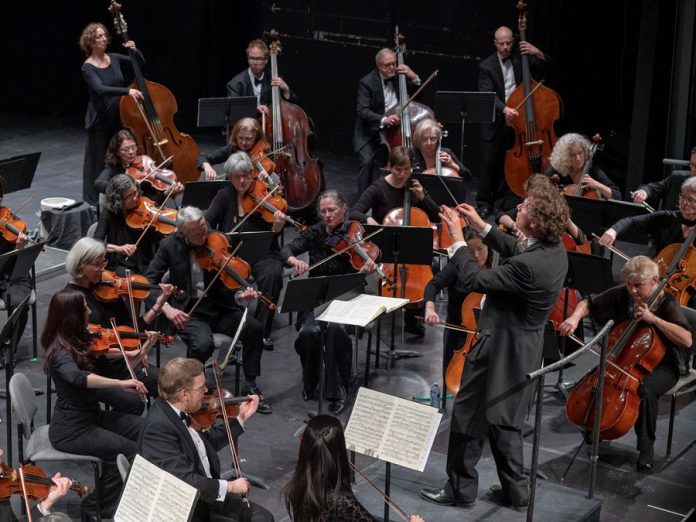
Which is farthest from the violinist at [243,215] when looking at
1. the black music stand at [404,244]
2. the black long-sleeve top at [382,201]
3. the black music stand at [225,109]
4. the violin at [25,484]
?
the violin at [25,484]

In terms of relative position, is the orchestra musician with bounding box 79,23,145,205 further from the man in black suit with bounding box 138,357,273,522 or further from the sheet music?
the sheet music

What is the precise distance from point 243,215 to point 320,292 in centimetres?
154

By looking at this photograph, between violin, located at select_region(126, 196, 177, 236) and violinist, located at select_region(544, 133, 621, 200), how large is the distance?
8.54 feet

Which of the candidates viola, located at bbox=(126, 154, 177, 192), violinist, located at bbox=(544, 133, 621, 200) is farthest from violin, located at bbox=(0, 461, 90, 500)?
violinist, located at bbox=(544, 133, 621, 200)

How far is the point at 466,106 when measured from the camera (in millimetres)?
8812

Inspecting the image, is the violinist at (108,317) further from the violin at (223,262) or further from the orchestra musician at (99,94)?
the orchestra musician at (99,94)

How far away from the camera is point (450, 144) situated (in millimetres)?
10945

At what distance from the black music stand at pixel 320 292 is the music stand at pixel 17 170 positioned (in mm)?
2620

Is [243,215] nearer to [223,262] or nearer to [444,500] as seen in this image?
[223,262]

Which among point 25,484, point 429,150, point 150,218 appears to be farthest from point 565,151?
point 25,484

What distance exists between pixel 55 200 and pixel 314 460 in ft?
17.3

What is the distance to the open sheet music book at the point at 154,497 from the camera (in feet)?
12.7

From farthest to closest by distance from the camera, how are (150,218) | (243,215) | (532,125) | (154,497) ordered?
1. (532,125)
2. (243,215)
3. (150,218)
4. (154,497)

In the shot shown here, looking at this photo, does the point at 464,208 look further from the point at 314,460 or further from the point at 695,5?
the point at 695,5
